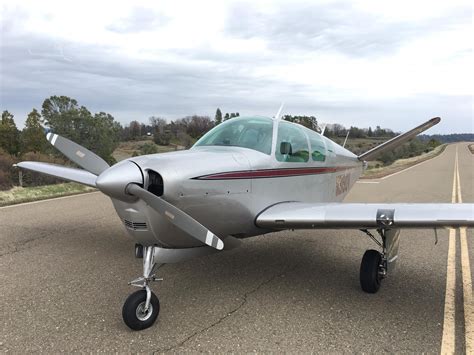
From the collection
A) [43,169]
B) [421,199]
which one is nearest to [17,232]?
[43,169]

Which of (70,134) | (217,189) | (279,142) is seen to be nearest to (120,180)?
(217,189)

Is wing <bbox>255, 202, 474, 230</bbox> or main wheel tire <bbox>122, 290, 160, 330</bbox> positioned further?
wing <bbox>255, 202, 474, 230</bbox>

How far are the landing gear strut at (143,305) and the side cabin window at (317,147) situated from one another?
2.96 metres

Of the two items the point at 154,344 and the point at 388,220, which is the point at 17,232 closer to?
the point at 154,344

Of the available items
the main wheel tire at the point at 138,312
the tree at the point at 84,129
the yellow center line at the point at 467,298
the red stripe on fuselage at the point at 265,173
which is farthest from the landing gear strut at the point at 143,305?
the tree at the point at 84,129

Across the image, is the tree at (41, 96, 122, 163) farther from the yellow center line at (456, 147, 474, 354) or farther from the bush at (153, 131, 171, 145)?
the yellow center line at (456, 147, 474, 354)

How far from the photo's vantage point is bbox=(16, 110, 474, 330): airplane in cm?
366

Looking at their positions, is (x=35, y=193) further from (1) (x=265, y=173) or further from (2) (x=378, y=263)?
(2) (x=378, y=263)

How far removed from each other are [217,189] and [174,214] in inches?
27.9

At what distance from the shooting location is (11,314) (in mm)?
4047

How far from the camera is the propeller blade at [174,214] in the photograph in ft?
11.4

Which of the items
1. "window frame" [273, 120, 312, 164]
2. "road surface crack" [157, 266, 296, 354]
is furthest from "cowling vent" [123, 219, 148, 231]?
"window frame" [273, 120, 312, 164]

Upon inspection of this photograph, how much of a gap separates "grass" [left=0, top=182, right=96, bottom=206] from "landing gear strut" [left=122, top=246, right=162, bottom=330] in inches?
318

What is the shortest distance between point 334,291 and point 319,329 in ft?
3.64
